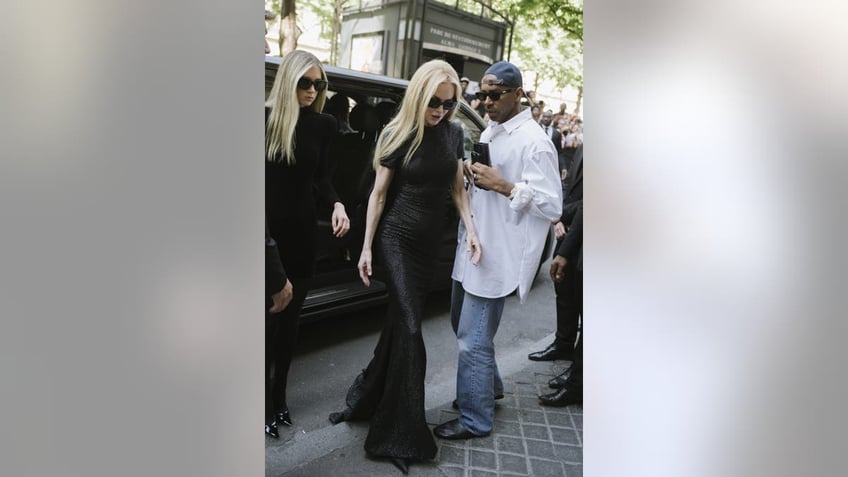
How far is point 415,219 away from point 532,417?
1.31 meters

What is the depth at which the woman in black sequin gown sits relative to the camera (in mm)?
2625

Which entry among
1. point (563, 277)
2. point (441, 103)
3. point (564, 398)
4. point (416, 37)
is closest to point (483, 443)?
point (564, 398)

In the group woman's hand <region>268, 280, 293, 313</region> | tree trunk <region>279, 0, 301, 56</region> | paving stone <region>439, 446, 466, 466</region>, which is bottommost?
paving stone <region>439, 446, 466, 466</region>

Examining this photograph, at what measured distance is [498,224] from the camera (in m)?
2.88

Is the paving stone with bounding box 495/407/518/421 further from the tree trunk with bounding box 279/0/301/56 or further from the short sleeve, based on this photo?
the tree trunk with bounding box 279/0/301/56

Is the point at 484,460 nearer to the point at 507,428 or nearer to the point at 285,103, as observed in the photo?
the point at 507,428

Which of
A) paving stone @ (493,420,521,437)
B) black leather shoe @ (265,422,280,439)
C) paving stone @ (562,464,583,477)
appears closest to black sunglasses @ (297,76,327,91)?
black leather shoe @ (265,422,280,439)

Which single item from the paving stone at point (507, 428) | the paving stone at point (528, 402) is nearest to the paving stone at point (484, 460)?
the paving stone at point (507, 428)

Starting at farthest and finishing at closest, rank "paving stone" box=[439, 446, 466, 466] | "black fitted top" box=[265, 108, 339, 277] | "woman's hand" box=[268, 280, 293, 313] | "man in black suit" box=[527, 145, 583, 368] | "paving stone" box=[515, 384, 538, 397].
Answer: "man in black suit" box=[527, 145, 583, 368]
"paving stone" box=[515, 384, 538, 397]
"paving stone" box=[439, 446, 466, 466]
"black fitted top" box=[265, 108, 339, 277]
"woman's hand" box=[268, 280, 293, 313]

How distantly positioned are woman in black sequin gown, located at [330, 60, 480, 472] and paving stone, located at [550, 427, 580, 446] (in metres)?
0.69

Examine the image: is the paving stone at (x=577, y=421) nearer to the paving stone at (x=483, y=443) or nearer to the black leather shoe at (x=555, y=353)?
the paving stone at (x=483, y=443)
